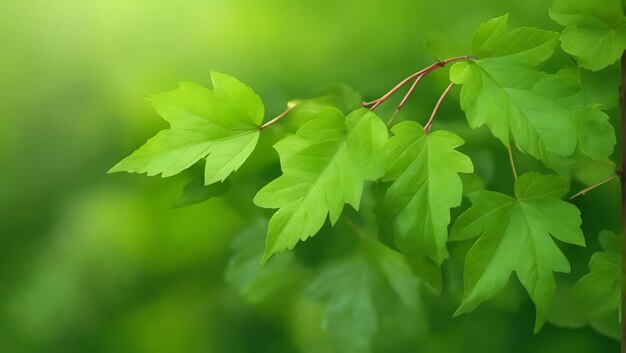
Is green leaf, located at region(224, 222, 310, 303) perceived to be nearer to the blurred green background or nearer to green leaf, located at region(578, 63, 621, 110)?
the blurred green background

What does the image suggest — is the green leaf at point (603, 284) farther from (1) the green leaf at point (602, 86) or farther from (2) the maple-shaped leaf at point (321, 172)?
(2) the maple-shaped leaf at point (321, 172)

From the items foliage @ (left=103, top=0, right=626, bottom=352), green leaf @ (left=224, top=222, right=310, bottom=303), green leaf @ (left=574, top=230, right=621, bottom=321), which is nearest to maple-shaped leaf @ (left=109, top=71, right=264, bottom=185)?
foliage @ (left=103, top=0, right=626, bottom=352)

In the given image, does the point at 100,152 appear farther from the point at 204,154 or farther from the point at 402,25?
the point at 402,25

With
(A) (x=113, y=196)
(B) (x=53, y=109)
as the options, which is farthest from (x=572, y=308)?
(B) (x=53, y=109)

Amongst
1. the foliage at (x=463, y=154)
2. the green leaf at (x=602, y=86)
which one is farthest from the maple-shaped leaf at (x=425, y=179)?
the green leaf at (x=602, y=86)

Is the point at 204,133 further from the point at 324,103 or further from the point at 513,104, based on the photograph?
the point at 513,104

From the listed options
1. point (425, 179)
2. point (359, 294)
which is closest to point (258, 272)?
point (359, 294)
